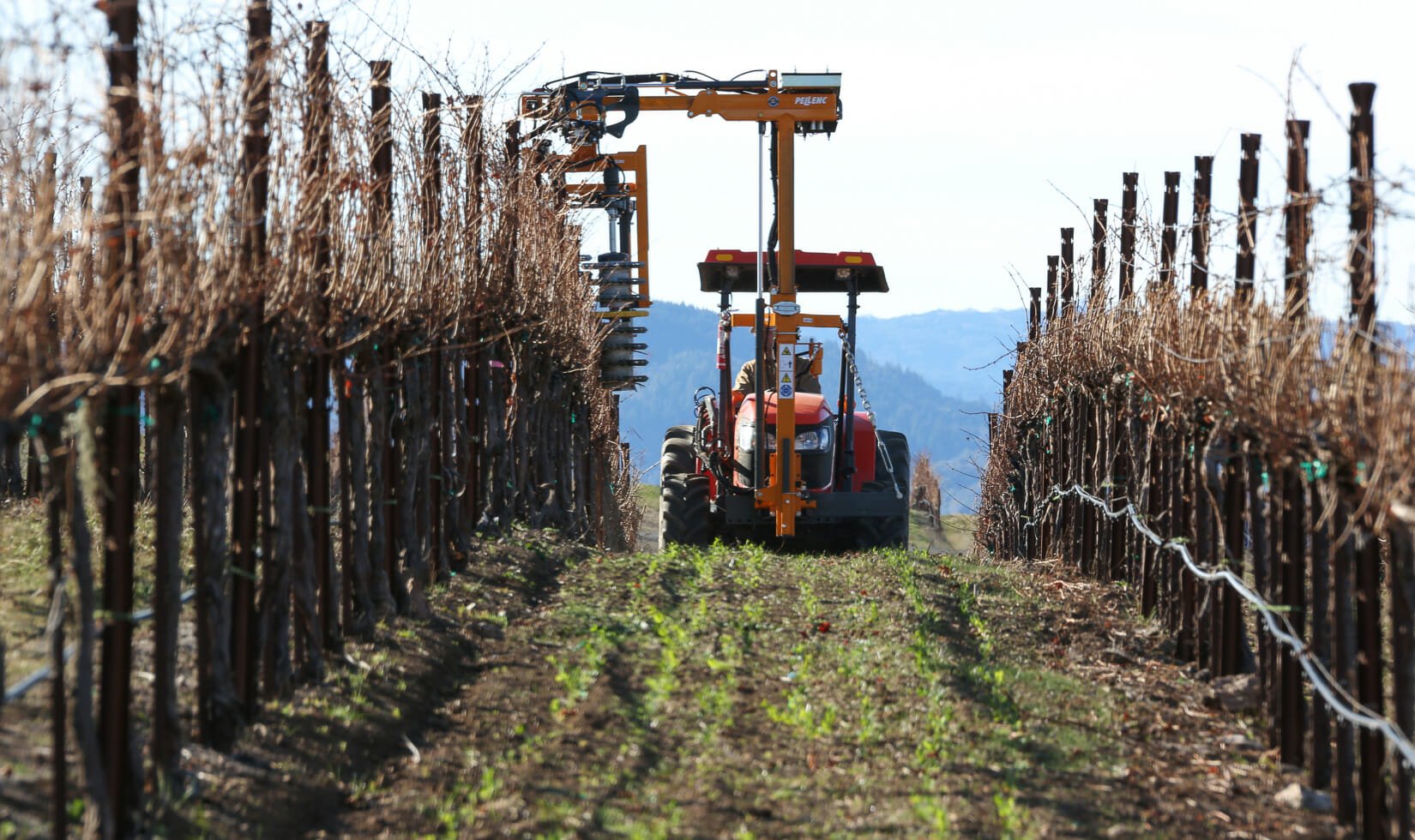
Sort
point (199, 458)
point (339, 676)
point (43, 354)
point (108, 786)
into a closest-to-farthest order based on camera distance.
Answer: point (43, 354) < point (108, 786) < point (199, 458) < point (339, 676)

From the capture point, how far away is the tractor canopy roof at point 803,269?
15000mm

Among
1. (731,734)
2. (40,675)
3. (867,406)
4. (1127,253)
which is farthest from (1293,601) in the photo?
(867,406)

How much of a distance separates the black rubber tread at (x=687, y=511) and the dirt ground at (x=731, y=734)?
4.41 meters

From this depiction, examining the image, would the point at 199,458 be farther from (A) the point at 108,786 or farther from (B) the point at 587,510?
(B) the point at 587,510

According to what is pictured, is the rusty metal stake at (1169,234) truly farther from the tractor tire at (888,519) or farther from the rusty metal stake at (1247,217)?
the tractor tire at (888,519)

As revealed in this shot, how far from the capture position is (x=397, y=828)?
5719mm

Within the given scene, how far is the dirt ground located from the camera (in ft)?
19.3

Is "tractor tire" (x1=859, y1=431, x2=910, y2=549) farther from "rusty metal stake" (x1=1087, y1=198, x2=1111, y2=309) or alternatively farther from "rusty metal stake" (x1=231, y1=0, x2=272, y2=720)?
"rusty metal stake" (x1=231, y1=0, x2=272, y2=720)

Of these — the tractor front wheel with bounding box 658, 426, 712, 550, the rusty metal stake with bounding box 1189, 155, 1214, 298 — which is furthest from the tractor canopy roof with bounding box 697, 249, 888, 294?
the rusty metal stake with bounding box 1189, 155, 1214, 298

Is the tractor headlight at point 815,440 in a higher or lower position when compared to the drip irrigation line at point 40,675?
Result: higher

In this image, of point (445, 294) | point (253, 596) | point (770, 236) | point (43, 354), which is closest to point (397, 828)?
point (253, 596)

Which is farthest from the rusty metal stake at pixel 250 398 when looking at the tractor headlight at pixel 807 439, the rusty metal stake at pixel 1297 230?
the tractor headlight at pixel 807 439

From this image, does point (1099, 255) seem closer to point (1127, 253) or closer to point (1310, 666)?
point (1127, 253)

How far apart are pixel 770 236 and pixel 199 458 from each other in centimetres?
814
